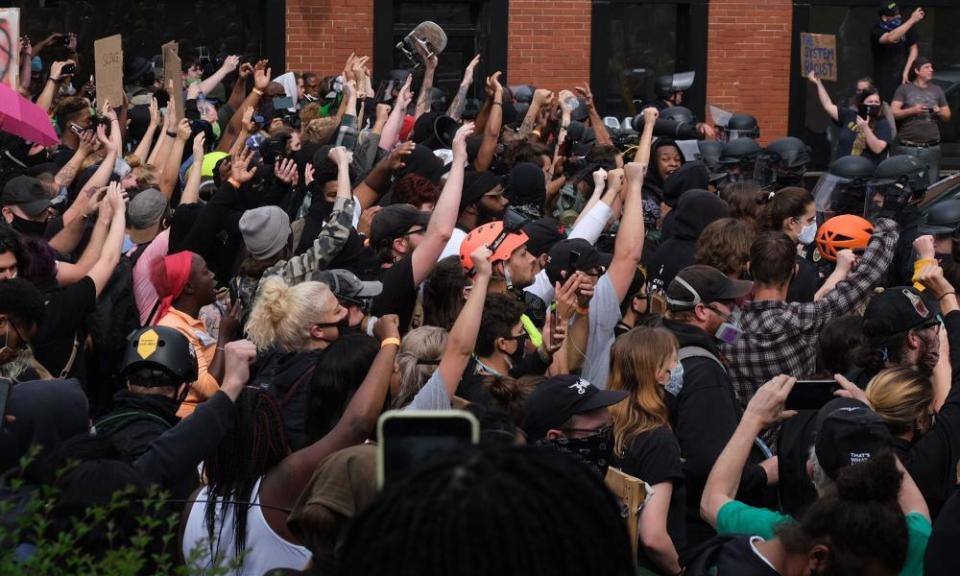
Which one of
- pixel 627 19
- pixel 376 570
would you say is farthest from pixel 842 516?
pixel 627 19

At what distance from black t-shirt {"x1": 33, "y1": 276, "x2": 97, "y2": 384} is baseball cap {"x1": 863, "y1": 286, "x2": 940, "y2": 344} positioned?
127 inches

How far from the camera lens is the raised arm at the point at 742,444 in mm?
4367

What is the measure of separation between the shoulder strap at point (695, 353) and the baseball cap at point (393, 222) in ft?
6.41

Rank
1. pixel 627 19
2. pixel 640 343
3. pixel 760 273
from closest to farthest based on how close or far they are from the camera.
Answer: pixel 640 343 → pixel 760 273 → pixel 627 19

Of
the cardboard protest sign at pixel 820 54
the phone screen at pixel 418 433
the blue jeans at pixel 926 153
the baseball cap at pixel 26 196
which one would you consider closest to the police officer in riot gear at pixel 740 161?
the baseball cap at pixel 26 196

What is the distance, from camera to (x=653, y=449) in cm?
469

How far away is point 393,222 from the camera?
6.91m

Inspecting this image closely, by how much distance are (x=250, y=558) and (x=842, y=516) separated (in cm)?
163

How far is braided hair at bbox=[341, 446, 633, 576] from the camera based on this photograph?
1.52 meters

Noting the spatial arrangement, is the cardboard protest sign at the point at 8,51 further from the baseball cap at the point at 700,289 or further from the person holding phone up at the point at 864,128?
the person holding phone up at the point at 864,128

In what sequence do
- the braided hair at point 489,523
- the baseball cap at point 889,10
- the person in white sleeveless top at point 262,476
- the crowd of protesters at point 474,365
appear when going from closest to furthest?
the braided hair at point 489,523, the crowd of protesters at point 474,365, the person in white sleeveless top at point 262,476, the baseball cap at point 889,10

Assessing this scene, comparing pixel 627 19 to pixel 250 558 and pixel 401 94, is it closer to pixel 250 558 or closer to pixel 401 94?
pixel 401 94

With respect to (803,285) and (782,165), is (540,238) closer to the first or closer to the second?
(803,285)

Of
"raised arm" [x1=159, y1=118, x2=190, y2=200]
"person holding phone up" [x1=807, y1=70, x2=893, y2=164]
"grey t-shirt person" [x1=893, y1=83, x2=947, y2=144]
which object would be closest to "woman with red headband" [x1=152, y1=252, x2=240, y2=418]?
"raised arm" [x1=159, y1=118, x2=190, y2=200]
